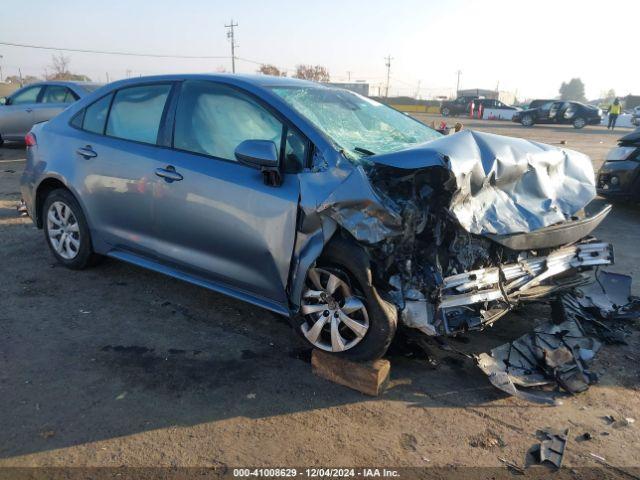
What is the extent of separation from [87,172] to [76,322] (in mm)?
1288

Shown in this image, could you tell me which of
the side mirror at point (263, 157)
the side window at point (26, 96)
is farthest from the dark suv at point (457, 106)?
the side mirror at point (263, 157)

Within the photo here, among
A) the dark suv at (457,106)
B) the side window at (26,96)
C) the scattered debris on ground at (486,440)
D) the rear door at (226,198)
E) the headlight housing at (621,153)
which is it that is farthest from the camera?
the dark suv at (457,106)

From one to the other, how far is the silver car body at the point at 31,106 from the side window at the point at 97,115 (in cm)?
770

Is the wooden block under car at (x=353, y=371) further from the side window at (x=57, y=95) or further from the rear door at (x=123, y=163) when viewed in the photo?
the side window at (x=57, y=95)

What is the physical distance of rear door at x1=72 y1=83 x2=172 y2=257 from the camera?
156 inches

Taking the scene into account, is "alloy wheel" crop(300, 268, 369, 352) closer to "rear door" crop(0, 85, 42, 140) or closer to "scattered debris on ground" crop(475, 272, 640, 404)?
"scattered debris on ground" crop(475, 272, 640, 404)

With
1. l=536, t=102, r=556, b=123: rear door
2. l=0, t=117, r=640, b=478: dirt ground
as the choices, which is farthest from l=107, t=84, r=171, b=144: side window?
l=536, t=102, r=556, b=123: rear door

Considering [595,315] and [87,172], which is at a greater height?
[87,172]

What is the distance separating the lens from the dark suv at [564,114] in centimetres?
3030

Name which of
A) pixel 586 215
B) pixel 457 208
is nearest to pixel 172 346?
pixel 457 208

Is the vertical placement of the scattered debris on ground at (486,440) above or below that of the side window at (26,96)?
below

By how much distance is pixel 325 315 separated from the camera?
3.29 metres

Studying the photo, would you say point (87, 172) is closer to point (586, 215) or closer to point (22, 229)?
point (22, 229)

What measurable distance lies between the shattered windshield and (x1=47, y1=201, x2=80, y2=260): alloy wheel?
7.65 feet
